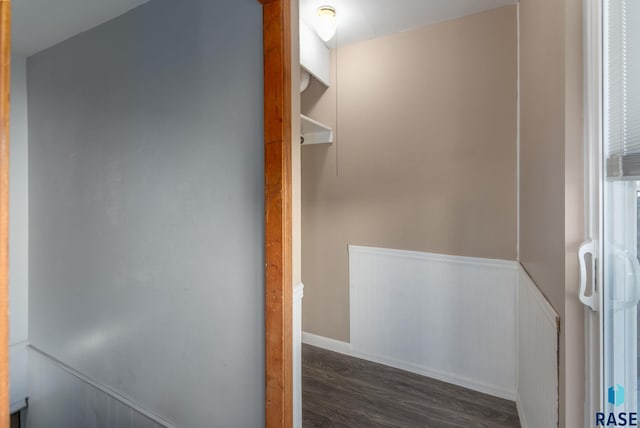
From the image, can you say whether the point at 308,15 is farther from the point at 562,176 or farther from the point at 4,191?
the point at 4,191

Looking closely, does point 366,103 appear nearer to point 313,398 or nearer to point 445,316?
point 445,316

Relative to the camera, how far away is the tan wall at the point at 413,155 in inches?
81.8

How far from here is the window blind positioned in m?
0.78

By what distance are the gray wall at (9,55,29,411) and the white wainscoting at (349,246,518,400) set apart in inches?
103

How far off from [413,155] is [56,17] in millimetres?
2477

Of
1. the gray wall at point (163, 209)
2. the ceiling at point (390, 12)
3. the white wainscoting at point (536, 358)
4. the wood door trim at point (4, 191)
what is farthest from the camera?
the ceiling at point (390, 12)

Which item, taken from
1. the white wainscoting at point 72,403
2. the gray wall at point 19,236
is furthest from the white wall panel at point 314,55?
the white wainscoting at point 72,403

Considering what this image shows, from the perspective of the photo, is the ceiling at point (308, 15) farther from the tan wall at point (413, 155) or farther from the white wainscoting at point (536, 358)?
the white wainscoting at point (536, 358)

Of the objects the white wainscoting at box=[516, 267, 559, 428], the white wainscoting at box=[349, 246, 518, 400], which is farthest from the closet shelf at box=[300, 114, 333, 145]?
the white wainscoting at box=[516, 267, 559, 428]

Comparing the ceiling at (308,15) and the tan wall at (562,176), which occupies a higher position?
the ceiling at (308,15)

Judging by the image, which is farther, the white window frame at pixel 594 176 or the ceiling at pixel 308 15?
the ceiling at pixel 308 15

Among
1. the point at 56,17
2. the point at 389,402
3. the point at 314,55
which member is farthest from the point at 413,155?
the point at 56,17

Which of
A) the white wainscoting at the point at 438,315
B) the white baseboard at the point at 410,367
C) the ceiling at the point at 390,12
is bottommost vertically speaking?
the white baseboard at the point at 410,367

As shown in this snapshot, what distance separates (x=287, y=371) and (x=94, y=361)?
58.3 inches
